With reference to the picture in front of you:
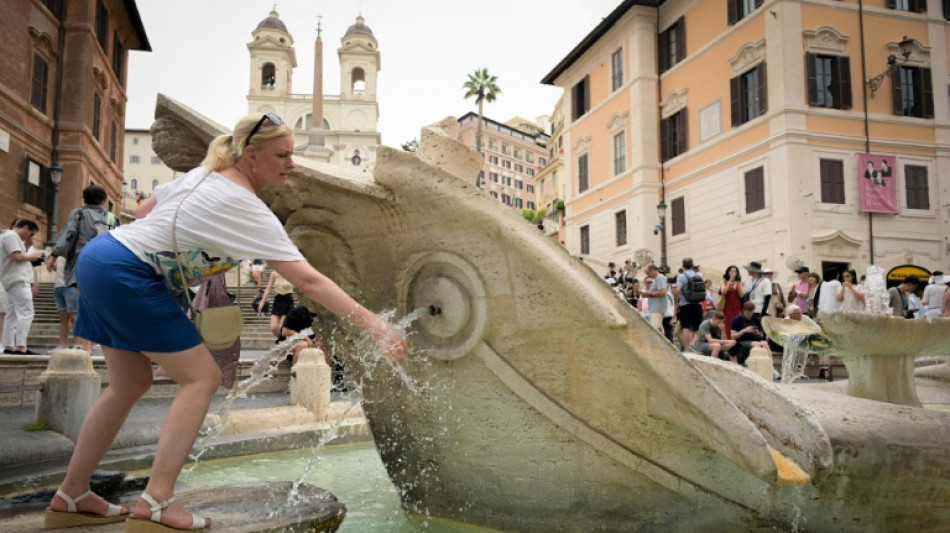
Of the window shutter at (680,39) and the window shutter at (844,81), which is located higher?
the window shutter at (680,39)

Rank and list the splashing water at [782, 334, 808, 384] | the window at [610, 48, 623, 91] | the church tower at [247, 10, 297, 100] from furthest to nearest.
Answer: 1. the church tower at [247, 10, 297, 100]
2. the window at [610, 48, 623, 91]
3. the splashing water at [782, 334, 808, 384]

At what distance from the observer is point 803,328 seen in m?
4.32

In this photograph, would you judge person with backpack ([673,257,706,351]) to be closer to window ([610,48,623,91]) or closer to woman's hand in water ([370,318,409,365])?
woman's hand in water ([370,318,409,365])

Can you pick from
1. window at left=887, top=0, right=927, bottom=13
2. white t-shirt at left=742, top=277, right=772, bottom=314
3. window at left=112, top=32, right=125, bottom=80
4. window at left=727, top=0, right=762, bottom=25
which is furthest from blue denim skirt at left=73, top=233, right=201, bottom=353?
window at left=112, top=32, right=125, bottom=80

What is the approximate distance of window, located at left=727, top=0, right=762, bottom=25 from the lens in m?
22.2

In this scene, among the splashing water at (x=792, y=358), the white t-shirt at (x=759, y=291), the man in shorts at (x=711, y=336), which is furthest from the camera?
the white t-shirt at (x=759, y=291)

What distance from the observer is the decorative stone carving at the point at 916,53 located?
2189 cm

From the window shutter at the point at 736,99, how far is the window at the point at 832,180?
3.08m

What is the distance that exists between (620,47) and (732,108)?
7.06 m

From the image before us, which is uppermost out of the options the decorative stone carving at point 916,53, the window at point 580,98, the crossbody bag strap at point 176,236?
the window at point 580,98

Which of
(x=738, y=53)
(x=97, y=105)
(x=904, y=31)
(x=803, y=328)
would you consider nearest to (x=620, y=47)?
(x=738, y=53)

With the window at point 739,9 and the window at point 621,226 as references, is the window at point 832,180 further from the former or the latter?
the window at point 621,226

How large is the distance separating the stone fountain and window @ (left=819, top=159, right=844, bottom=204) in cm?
1989

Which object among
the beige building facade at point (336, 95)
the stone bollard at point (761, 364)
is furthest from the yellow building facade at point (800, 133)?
the beige building facade at point (336, 95)
